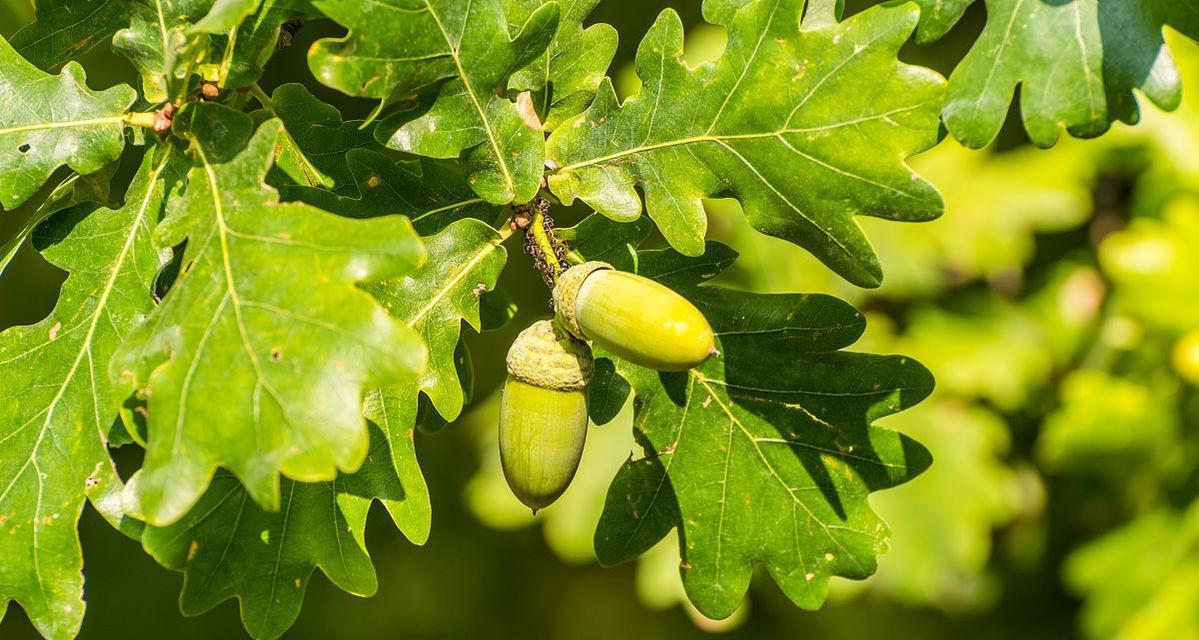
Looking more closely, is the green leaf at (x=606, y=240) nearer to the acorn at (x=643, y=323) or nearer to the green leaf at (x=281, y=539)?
the acorn at (x=643, y=323)

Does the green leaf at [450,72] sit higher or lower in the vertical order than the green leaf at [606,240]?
higher

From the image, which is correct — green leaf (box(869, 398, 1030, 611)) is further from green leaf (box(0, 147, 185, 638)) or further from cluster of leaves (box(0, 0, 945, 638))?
green leaf (box(0, 147, 185, 638))

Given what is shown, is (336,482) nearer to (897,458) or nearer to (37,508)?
(37,508)

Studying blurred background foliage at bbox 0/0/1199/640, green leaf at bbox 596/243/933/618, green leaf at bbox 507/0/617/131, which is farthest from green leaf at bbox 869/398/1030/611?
green leaf at bbox 507/0/617/131

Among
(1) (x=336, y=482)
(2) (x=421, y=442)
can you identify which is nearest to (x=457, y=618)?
(2) (x=421, y=442)

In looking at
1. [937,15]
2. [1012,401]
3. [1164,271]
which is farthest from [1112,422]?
[937,15]

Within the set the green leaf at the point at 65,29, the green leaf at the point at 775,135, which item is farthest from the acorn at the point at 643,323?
the green leaf at the point at 65,29
